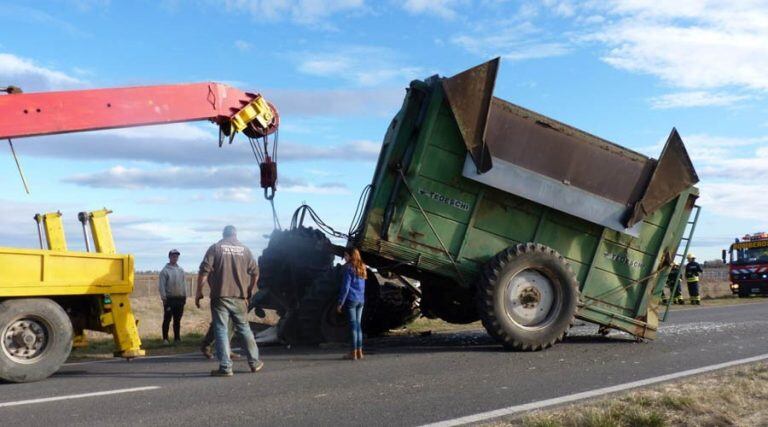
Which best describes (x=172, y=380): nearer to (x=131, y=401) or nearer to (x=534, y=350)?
(x=131, y=401)

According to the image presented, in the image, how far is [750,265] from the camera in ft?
89.1

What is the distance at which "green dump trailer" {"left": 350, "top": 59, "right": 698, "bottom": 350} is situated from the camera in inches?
371

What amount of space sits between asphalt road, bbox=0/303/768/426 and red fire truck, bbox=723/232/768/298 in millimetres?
17418

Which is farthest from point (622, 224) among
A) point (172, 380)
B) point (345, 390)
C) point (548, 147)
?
point (172, 380)

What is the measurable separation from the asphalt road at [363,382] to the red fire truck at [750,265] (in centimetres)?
1742

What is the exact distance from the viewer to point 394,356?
928 centimetres

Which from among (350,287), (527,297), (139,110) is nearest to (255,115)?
(139,110)

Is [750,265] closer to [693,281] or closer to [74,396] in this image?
[693,281]

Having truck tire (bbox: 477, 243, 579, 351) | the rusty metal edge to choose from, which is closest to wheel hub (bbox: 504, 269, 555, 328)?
truck tire (bbox: 477, 243, 579, 351)

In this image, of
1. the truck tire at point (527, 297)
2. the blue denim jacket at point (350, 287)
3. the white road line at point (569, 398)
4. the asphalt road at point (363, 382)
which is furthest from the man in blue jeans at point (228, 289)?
the white road line at point (569, 398)

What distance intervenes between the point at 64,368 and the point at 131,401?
290 cm

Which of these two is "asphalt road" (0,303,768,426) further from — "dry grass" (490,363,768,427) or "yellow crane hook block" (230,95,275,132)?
"yellow crane hook block" (230,95,275,132)

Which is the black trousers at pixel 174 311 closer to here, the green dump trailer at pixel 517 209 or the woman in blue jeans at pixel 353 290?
the green dump trailer at pixel 517 209

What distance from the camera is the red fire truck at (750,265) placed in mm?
26672
